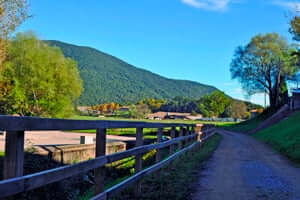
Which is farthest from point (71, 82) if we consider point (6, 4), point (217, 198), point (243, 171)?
point (217, 198)

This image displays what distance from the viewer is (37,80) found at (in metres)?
34.8

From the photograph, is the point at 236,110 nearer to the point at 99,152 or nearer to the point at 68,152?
the point at 68,152

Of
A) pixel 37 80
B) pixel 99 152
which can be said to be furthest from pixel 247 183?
pixel 37 80

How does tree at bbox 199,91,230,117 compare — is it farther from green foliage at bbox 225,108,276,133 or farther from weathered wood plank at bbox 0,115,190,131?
weathered wood plank at bbox 0,115,190,131

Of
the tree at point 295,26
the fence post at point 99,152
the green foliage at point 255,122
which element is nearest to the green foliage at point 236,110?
the green foliage at point 255,122

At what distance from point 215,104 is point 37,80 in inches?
3888

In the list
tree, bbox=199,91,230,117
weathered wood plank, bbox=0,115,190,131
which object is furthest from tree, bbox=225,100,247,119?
weathered wood plank, bbox=0,115,190,131

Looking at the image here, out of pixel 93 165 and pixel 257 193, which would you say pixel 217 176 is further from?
pixel 93 165

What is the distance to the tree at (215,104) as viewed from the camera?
413ft

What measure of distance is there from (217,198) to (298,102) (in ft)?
121

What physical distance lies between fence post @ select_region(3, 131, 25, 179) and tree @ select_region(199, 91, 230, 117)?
125724 millimetres

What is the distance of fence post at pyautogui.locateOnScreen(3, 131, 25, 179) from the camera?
2197mm

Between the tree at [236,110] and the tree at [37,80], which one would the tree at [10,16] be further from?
the tree at [236,110]

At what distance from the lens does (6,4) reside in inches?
711
